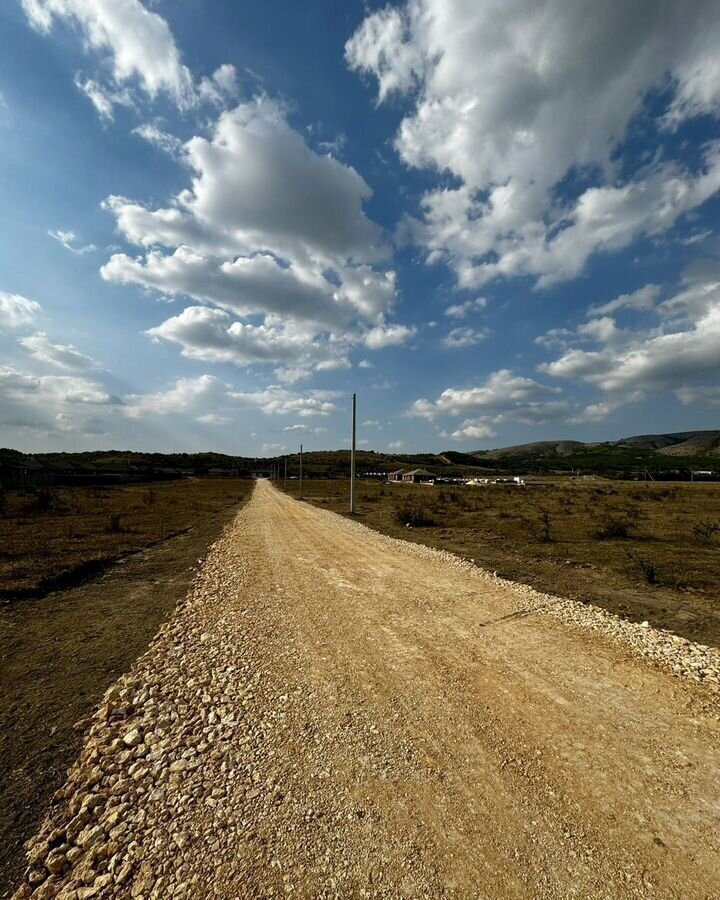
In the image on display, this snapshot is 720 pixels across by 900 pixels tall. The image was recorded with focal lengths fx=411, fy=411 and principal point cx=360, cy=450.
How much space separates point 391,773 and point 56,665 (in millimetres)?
5523

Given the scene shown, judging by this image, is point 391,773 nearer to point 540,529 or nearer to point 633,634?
point 633,634

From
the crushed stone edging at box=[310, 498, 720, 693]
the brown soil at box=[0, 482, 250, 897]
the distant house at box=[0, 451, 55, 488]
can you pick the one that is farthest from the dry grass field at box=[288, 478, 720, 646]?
the distant house at box=[0, 451, 55, 488]

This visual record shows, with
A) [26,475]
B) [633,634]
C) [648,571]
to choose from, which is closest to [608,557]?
[648,571]

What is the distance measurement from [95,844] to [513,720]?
4.16m

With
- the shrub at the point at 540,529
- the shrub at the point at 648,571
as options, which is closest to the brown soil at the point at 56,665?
the shrub at the point at 648,571

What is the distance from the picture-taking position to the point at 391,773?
393 cm

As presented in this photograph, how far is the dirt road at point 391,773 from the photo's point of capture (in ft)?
9.68

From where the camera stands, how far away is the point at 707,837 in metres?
3.23

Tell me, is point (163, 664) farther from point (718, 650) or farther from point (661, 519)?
point (661, 519)

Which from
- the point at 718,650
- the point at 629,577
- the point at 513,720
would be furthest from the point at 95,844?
the point at 629,577

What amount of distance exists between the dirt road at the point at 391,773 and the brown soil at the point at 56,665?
0.26m

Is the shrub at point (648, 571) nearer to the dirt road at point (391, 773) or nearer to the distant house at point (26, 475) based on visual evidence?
the dirt road at point (391, 773)

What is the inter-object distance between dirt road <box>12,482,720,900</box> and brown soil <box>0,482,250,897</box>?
260 millimetres

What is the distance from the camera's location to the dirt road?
2949 mm
